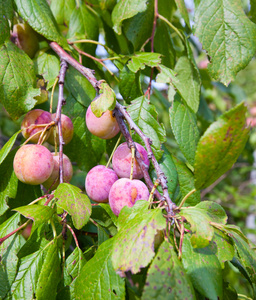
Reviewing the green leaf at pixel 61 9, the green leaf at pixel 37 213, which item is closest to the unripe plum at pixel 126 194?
the green leaf at pixel 37 213

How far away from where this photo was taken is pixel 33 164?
0.71 metres

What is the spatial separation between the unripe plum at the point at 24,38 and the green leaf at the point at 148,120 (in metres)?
0.43

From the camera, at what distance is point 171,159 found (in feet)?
2.83

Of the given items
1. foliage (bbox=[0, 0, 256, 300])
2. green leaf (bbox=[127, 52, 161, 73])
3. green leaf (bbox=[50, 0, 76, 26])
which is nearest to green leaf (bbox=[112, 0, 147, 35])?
foliage (bbox=[0, 0, 256, 300])

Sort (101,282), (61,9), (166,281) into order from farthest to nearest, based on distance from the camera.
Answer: (61,9), (101,282), (166,281)

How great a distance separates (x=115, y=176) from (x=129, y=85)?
0.32m

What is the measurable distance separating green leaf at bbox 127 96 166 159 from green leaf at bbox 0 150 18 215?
361 millimetres

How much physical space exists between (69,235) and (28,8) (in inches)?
26.1

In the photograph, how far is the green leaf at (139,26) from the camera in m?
0.99

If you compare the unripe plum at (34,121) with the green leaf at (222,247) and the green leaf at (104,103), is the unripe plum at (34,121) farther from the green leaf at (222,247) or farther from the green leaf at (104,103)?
the green leaf at (222,247)

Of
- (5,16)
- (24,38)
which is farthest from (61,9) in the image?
(5,16)

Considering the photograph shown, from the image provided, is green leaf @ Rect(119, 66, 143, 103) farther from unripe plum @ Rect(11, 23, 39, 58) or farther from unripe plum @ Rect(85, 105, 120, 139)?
unripe plum @ Rect(11, 23, 39, 58)

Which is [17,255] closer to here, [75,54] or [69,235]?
[69,235]

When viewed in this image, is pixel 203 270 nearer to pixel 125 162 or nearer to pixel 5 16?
pixel 125 162
